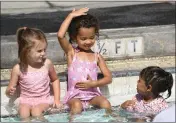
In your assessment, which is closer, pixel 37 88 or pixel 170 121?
pixel 170 121

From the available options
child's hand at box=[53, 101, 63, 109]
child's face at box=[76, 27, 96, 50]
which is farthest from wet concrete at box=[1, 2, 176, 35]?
child's hand at box=[53, 101, 63, 109]

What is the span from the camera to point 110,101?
5.05m

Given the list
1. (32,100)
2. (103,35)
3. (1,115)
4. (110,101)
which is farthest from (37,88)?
(103,35)

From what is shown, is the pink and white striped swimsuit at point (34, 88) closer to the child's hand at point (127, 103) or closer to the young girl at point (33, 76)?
the young girl at point (33, 76)

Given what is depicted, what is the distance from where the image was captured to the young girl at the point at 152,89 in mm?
4438

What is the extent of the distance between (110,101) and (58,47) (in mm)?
801

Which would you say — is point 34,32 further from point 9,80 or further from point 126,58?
point 126,58

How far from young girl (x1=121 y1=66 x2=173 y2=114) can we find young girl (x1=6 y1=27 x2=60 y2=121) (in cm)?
74

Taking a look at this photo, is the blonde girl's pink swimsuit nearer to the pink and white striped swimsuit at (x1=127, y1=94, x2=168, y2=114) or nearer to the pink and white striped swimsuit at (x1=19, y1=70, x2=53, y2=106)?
the pink and white striped swimsuit at (x1=19, y1=70, x2=53, y2=106)

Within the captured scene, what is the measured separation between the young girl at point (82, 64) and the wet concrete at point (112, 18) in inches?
38.2

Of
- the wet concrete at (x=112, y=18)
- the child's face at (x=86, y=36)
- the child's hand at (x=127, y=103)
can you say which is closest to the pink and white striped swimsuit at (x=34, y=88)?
the child's face at (x=86, y=36)

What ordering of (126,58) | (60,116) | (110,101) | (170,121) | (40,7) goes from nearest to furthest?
(170,121)
(60,116)
(110,101)
(126,58)
(40,7)

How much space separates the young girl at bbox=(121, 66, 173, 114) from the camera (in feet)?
14.6

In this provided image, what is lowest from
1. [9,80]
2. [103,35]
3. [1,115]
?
[1,115]
